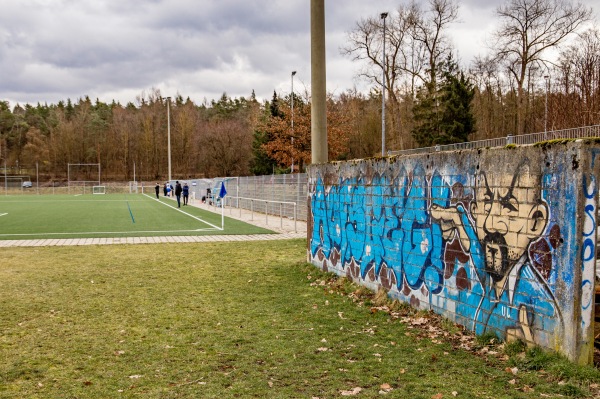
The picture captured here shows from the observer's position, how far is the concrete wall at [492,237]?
4.59m

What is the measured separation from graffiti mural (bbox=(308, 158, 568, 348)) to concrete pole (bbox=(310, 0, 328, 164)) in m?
1.74

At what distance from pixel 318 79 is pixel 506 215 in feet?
20.0

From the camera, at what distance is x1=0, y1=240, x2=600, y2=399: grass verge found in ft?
14.8

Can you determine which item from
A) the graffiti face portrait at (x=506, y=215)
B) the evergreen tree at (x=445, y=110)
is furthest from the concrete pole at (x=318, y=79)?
the evergreen tree at (x=445, y=110)

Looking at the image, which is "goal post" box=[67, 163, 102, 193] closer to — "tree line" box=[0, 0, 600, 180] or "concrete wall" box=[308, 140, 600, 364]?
"tree line" box=[0, 0, 600, 180]

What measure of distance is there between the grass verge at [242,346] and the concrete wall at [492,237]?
0.29 metres

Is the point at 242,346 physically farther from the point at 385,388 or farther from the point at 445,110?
the point at 445,110

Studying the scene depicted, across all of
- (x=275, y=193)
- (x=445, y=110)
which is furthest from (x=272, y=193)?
(x=445, y=110)

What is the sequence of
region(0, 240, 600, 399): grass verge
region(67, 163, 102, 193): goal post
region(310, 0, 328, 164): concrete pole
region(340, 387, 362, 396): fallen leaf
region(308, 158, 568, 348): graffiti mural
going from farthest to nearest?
region(67, 163, 102, 193): goal post → region(310, 0, 328, 164): concrete pole → region(308, 158, 568, 348): graffiti mural → region(0, 240, 600, 399): grass verge → region(340, 387, 362, 396): fallen leaf

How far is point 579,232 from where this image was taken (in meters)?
4.56

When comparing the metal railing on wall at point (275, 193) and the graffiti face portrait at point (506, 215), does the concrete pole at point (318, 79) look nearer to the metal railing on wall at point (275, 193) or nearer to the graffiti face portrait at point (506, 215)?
the graffiti face portrait at point (506, 215)

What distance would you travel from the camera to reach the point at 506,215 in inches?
211

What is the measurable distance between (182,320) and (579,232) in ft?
15.8

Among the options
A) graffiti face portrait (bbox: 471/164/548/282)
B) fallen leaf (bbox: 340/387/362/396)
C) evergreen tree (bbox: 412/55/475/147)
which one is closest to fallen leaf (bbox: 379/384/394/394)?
fallen leaf (bbox: 340/387/362/396)
